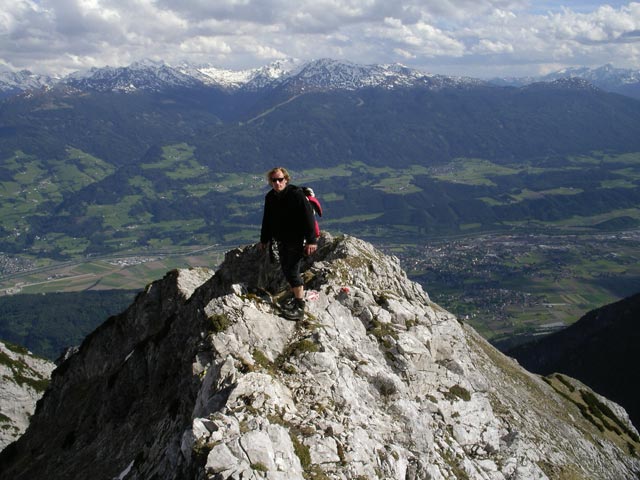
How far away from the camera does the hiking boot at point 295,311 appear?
88.8ft

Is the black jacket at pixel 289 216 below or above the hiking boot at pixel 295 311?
above

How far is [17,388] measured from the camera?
103 m

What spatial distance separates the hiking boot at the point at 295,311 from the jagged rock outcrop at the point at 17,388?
87.5 metres

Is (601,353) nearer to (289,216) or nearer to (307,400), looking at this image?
(289,216)

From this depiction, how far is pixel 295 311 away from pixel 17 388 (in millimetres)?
99519

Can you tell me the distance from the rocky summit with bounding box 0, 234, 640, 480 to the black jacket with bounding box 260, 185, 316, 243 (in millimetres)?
4612

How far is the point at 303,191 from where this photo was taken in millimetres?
24109

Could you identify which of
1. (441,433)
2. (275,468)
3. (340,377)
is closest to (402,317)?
(441,433)

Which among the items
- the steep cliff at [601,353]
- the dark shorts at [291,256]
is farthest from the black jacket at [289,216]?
the steep cliff at [601,353]

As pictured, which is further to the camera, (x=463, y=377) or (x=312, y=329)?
(x=463, y=377)

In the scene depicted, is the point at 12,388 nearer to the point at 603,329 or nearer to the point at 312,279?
the point at 312,279

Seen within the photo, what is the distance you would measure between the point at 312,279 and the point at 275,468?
18965mm

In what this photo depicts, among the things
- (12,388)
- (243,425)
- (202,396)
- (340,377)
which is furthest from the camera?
(12,388)

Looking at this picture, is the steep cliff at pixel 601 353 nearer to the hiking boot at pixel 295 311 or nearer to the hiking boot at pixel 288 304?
the hiking boot at pixel 288 304
